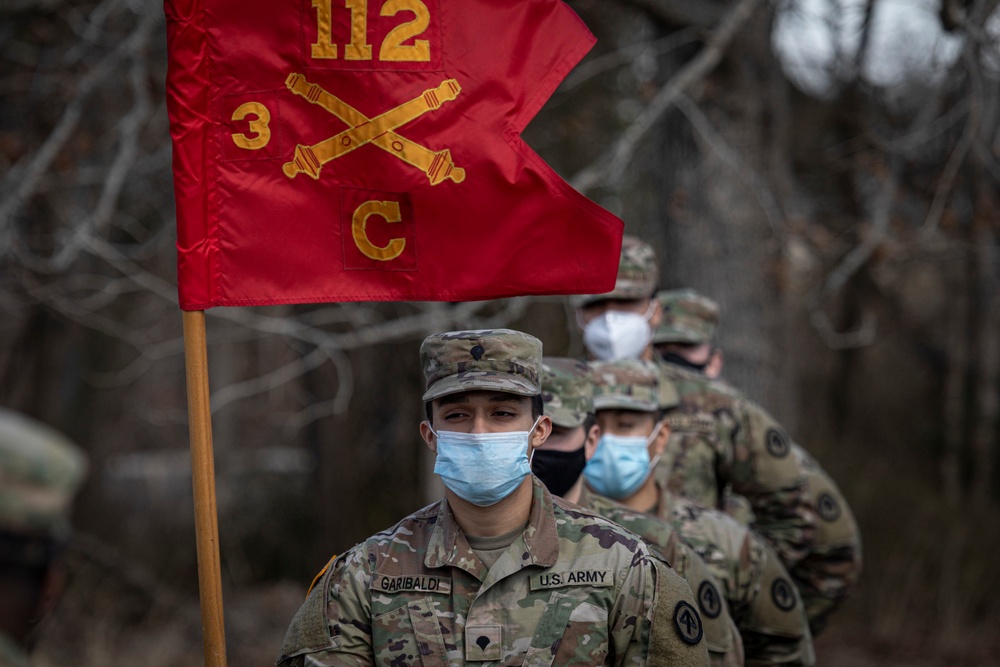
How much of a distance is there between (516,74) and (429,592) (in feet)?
5.94

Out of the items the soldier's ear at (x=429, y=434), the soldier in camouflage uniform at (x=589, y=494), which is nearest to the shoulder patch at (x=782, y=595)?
the soldier in camouflage uniform at (x=589, y=494)

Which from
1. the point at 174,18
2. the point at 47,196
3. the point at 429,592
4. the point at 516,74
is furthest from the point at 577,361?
the point at 47,196

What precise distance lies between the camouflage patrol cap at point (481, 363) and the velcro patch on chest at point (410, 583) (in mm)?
498

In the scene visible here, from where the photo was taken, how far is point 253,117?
12.4 ft

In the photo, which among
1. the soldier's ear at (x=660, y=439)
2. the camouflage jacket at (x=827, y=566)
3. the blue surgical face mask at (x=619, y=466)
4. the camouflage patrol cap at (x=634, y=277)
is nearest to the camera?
the blue surgical face mask at (x=619, y=466)

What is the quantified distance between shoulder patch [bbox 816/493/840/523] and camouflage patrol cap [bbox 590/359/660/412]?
4.86 ft

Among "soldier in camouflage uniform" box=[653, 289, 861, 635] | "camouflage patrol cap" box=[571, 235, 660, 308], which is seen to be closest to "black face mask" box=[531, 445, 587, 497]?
"soldier in camouflage uniform" box=[653, 289, 861, 635]

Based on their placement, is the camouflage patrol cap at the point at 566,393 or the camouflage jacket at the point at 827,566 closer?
the camouflage patrol cap at the point at 566,393

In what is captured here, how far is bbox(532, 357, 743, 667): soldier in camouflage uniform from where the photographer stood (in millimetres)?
3809

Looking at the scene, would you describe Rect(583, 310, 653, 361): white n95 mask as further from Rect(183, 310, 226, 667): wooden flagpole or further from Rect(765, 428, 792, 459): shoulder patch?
Rect(183, 310, 226, 667): wooden flagpole

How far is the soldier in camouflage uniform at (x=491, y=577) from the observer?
10.3 feet

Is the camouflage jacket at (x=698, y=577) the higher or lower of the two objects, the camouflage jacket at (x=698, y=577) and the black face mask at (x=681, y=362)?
the lower

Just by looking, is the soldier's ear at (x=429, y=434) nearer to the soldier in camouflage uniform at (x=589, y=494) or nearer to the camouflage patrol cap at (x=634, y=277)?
the soldier in camouflage uniform at (x=589, y=494)

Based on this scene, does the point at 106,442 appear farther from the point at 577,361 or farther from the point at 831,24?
the point at 577,361
